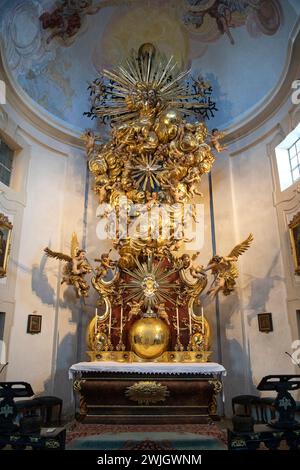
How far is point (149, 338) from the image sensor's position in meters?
6.86

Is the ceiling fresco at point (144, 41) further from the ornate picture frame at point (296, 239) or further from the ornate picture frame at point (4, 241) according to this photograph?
the ornate picture frame at point (296, 239)

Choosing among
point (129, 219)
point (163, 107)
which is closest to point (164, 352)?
point (129, 219)

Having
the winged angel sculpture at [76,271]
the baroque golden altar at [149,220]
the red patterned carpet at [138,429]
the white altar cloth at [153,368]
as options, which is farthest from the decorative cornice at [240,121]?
the red patterned carpet at [138,429]

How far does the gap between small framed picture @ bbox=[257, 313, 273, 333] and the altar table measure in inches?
63.6

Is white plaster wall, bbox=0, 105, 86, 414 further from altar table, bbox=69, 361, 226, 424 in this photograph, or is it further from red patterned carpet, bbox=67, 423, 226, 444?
red patterned carpet, bbox=67, 423, 226, 444

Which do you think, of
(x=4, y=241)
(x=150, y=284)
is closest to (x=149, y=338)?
(x=150, y=284)

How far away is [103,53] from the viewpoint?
31.4 feet

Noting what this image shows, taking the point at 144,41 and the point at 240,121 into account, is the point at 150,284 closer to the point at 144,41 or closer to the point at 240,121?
the point at 240,121

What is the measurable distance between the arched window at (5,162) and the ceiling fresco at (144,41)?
141cm

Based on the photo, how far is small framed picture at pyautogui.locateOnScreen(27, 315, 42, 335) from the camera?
23.5 feet

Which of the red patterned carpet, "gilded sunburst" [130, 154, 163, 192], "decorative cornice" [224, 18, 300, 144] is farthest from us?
"gilded sunburst" [130, 154, 163, 192]

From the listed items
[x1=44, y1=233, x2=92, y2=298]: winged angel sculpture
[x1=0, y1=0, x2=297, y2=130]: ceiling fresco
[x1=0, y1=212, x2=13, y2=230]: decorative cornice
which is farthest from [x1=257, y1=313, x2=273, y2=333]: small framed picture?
[x1=0, y1=212, x2=13, y2=230]: decorative cornice

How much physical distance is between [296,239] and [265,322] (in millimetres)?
1786

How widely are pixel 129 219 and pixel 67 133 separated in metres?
2.88
